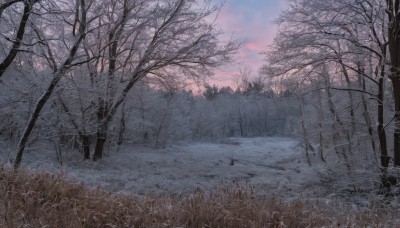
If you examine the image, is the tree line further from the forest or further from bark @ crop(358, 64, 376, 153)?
bark @ crop(358, 64, 376, 153)

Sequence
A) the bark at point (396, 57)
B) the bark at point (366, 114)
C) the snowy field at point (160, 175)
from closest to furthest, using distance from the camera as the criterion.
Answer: the bark at point (396, 57) < the bark at point (366, 114) < the snowy field at point (160, 175)

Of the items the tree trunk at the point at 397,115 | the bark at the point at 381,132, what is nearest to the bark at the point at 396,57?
the tree trunk at the point at 397,115

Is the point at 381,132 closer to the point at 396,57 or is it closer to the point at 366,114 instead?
the point at 396,57

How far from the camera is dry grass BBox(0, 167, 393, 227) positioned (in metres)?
4.40

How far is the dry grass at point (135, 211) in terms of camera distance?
440cm

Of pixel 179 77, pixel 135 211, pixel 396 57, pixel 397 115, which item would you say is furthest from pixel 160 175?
pixel 135 211

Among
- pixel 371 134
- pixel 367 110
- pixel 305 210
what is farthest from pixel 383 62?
pixel 305 210

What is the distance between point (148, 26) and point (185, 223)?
16056mm

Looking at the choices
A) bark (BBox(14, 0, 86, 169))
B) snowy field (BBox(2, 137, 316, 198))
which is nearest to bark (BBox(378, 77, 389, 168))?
snowy field (BBox(2, 137, 316, 198))

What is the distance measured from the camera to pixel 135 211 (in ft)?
15.8

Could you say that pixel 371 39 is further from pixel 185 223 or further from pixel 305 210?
pixel 185 223

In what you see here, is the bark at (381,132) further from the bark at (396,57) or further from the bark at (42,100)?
the bark at (42,100)

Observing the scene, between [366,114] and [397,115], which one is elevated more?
[366,114]

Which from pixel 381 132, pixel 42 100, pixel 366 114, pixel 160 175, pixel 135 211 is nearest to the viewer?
pixel 135 211
